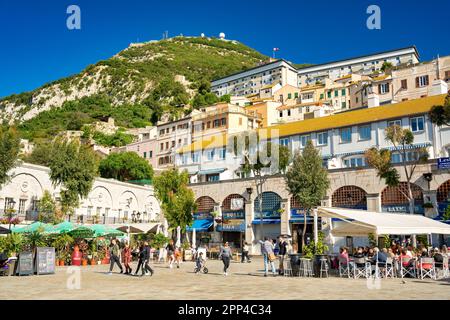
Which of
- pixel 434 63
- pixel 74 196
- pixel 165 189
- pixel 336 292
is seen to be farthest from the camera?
pixel 434 63

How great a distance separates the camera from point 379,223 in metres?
18.2

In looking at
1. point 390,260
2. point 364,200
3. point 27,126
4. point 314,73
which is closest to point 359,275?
point 390,260

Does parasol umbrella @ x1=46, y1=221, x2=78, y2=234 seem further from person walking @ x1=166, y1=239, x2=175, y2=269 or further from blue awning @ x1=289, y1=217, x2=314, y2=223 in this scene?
blue awning @ x1=289, y1=217, x2=314, y2=223

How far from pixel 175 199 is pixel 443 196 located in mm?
21143

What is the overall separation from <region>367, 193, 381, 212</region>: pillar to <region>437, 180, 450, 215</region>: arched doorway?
427 centimetres

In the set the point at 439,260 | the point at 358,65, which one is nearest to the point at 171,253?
the point at 439,260

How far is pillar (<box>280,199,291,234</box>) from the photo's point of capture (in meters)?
39.3

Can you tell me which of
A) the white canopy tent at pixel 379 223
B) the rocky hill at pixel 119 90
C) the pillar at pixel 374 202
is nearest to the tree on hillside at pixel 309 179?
the pillar at pixel 374 202

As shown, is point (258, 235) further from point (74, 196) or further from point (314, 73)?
point (314, 73)

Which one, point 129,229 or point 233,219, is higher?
point 233,219

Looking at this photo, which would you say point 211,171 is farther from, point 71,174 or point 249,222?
point 71,174

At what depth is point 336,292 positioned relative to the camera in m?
13.7

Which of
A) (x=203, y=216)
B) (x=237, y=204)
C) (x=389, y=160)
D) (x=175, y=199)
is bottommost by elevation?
(x=203, y=216)
